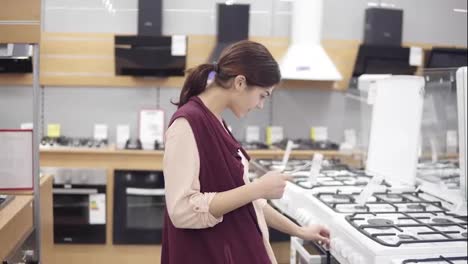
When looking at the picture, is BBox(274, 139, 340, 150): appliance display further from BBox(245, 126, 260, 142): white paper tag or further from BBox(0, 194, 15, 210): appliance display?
BBox(0, 194, 15, 210): appliance display

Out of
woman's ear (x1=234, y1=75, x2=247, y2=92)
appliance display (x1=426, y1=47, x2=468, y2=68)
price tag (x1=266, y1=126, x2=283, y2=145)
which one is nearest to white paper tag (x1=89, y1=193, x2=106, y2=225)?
price tag (x1=266, y1=126, x2=283, y2=145)

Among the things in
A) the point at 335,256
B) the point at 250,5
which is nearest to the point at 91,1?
the point at 250,5

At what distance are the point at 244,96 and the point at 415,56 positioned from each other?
124 inches

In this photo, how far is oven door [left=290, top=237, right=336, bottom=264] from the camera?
6.19ft

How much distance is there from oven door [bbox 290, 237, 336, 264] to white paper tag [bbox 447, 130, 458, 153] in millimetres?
727

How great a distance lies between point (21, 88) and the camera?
386 centimetres

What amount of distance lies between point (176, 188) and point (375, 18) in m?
3.24

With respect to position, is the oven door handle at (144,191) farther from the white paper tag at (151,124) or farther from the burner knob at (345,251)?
the burner knob at (345,251)

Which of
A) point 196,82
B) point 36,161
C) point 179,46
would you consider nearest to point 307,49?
point 179,46

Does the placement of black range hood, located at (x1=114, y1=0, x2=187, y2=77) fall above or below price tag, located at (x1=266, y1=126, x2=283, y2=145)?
above

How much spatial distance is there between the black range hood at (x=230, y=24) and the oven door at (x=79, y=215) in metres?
1.35

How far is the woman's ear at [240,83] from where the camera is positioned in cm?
140

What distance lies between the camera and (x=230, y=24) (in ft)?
12.8

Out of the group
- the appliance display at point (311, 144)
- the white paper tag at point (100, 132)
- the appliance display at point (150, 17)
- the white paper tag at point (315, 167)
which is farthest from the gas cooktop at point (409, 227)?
the white paper tag at point (100, 132)
